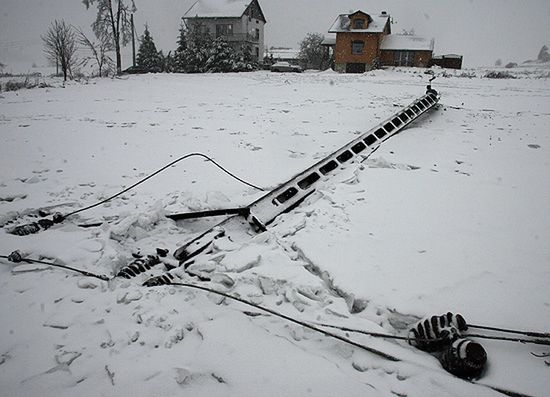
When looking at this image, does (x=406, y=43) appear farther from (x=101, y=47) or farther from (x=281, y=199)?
(x=281, y=199)

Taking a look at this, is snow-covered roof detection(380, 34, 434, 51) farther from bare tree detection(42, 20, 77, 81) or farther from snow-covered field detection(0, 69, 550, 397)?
snow-covered field detection(0, 69, 550, 397)

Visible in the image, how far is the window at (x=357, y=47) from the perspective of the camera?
1233 inches

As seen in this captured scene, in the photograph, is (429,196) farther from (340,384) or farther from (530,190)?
(340,384)

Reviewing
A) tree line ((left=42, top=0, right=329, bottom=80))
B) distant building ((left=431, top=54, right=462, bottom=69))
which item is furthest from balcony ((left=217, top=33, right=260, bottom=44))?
distant building ((left=431, top=54, right=462, bottom=69))

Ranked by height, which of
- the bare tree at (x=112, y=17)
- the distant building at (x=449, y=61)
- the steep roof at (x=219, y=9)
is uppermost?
the steep roof at (x=219, y=9)

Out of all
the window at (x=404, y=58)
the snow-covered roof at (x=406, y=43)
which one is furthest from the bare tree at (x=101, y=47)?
the window at (x=404, y=58)

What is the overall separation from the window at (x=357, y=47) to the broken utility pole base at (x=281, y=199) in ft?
94.0

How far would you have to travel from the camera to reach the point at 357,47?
31.5m

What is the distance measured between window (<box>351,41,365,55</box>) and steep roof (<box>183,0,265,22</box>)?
12.4 metres

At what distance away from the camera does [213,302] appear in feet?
8.05

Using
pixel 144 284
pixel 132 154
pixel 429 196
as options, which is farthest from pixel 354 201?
pixel 132 154

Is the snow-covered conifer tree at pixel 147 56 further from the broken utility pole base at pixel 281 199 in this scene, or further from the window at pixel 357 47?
the broken utility pole base at pixel 281 199

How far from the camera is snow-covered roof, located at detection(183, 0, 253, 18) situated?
34438mm

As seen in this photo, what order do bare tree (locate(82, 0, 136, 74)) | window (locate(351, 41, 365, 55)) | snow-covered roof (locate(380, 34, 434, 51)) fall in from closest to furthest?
bare tree (locate(82, 0, 136, 74)), window (locate(351, 41, 365, 55)), snow-covered roof (locate(380, 34, 434, 51))
